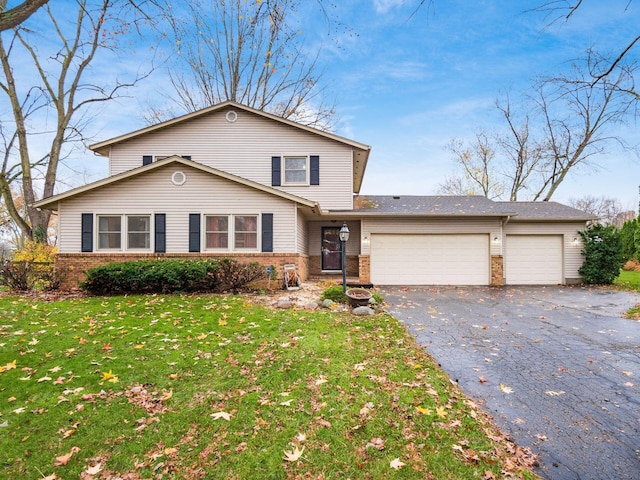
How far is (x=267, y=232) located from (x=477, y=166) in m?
24.0

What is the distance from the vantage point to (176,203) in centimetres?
1166

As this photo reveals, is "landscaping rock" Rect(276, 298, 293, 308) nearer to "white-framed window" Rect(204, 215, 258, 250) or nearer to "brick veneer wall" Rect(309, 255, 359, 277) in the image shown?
"white-framed window" Rect(204, 215, 258, 250)

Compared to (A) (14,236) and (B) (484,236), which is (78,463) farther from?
(A) (14,236)

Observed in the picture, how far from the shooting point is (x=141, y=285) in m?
9.85

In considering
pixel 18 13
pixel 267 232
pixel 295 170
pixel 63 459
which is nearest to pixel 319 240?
pixel 295 170

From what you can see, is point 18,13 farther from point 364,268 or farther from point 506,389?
point 364,268

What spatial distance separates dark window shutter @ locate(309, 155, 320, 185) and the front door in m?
2.52

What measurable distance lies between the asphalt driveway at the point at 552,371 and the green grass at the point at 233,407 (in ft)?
1.24

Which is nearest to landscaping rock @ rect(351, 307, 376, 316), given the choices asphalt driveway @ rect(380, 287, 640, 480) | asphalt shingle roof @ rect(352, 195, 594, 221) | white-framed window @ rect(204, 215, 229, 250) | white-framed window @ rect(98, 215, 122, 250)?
asphalt driveway @ rect(380, 287, 640, 480)

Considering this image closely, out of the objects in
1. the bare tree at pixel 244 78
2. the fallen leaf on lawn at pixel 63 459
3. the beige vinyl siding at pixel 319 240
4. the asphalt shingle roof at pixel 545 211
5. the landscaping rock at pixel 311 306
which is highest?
the bare tree at pixel 244 78

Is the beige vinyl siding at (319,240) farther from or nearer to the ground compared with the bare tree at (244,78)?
nearer to the ground

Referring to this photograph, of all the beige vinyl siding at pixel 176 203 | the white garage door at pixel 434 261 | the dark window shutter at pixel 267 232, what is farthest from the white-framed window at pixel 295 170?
the white garage door at pixel 434 261

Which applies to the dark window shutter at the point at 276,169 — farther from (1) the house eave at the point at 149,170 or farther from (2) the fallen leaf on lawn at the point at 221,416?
(2) the fallen leaf on lawn at the point at 221,416

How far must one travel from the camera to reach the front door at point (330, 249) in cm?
1598
